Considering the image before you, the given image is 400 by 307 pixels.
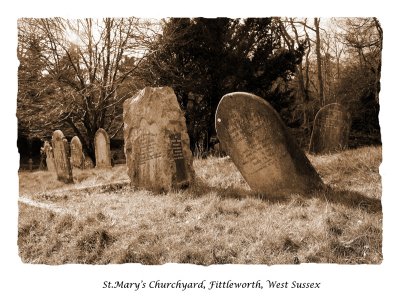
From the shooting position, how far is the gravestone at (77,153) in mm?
9938

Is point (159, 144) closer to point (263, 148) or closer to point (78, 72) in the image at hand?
point (263, 148)

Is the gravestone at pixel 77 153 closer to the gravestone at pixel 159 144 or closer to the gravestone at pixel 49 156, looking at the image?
the gravestone at pixel 49 156

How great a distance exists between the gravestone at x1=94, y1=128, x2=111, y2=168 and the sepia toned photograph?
0.04 m

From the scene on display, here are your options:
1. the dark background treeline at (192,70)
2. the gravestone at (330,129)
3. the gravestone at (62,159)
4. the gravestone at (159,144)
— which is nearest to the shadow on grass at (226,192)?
the gravestone at (159,144)

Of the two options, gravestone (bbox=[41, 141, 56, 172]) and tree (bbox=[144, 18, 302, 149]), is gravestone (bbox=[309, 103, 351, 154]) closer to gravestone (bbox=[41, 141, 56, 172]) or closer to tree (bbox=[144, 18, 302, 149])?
tree (bbox=[144, 18, 302, 149])

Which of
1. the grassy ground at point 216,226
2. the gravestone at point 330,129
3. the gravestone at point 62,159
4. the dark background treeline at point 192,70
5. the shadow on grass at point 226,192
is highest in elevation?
the dark background treeline at point 192,70

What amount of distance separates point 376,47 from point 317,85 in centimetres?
319

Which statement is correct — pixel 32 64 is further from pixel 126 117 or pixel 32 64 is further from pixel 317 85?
pixel 317 85

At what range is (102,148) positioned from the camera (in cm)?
952

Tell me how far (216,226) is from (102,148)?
6204mm

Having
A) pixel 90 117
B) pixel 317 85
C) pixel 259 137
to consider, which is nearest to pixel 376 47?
pixel 259 137

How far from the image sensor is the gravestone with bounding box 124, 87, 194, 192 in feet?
17.8

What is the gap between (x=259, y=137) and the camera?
4719 mm

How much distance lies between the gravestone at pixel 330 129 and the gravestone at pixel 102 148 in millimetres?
4708
